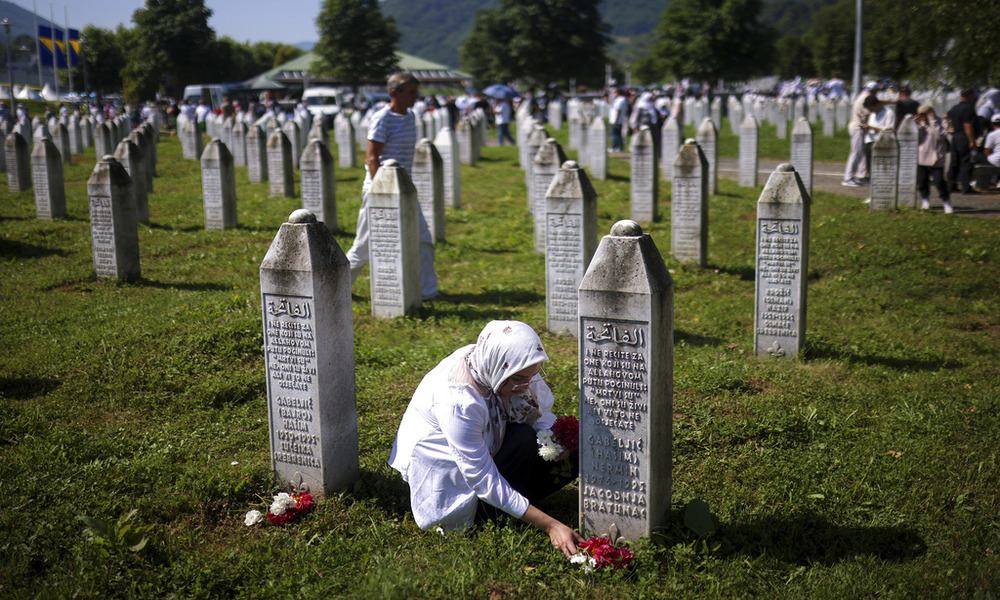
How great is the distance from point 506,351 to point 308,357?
4.35 ft

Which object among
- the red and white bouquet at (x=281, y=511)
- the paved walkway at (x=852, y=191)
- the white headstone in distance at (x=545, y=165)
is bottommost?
the red and white bouquet at (x=281, y=511)

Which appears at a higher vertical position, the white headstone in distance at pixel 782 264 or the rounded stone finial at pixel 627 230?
the rounded stone finial at pixel 627 230

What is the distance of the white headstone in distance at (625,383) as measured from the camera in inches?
155

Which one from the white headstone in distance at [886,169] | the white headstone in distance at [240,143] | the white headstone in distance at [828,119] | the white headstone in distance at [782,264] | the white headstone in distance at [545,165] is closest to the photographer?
the white headstone in distance at [782,264]

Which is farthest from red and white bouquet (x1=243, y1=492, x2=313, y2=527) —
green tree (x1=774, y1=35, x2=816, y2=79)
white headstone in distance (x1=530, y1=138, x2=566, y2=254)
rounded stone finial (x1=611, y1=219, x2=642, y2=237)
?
green tree (x1=774, y1=35, x2=816, y2=79)

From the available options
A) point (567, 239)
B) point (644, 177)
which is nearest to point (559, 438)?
point (567, 239)

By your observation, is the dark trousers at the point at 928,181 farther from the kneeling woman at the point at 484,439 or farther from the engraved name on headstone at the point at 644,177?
the kneeling woman at the point at 484,439

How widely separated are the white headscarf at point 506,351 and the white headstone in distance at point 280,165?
13747mm

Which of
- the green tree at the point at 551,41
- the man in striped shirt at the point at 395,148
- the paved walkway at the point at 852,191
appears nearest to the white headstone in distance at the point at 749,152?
the paved walkway at the point at 852,191

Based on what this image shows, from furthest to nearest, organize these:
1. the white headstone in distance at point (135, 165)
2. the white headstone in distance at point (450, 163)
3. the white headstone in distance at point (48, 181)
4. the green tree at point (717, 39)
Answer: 1. the green tree at point (717, 39)
2. the white headstone in distance at point (450, 163)
3. the white headstone in distance at point (48, 181)
4. the white headstone in distance at point (135, 165)

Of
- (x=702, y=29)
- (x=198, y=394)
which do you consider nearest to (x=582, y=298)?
(x=198, y=394)

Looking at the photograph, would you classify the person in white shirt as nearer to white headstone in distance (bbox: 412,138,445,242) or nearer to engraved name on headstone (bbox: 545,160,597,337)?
white headstone in distance (bbox: 412,138,445,242)

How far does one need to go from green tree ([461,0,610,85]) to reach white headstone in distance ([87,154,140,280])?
59.0m

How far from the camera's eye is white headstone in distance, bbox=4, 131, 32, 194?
56.4ft
